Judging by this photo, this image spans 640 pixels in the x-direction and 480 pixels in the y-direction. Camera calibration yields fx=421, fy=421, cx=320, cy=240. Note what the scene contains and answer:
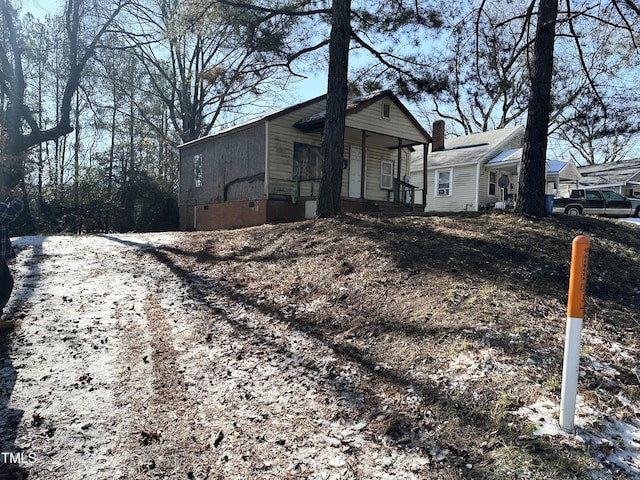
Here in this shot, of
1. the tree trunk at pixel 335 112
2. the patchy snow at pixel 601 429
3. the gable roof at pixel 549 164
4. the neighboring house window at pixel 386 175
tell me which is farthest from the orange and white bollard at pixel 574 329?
the gable roof at pixel 549 164

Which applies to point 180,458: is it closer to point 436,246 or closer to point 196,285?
point 196,285

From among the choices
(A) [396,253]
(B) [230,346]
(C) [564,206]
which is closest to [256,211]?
(A) [396,253]

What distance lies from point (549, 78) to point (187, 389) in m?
8.35

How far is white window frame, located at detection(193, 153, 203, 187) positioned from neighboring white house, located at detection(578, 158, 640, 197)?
89.4ft

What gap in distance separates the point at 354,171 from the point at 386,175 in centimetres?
230

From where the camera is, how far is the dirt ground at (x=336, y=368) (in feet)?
8.42

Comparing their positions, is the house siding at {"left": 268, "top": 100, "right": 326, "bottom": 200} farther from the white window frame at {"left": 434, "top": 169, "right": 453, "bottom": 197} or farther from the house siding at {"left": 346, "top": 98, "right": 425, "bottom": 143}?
the white window frame at {"left": 434, "top": 169, "right": 453, "bottom": 197}

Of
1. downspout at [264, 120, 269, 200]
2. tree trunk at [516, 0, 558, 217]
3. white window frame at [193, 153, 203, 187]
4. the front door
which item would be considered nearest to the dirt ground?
tree trunk at [516, 0, 558, 217]

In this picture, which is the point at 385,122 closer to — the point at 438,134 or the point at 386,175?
the point at 386,175

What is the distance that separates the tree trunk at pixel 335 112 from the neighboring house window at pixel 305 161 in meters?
5.81

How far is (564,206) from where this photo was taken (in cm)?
2138

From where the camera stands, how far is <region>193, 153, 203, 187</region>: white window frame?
1861 centimetres

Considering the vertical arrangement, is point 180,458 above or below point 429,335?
below

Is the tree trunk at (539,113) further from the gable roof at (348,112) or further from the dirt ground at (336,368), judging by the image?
the gable roof at (348,112)
